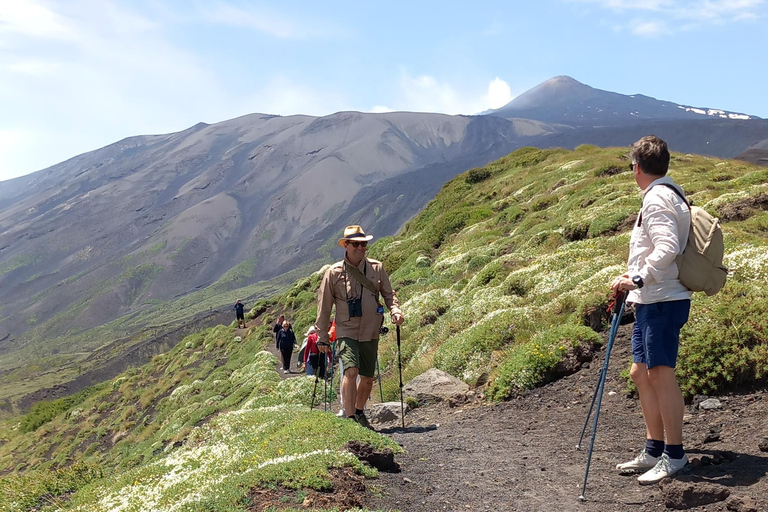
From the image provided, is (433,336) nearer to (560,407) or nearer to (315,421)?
(560,407)

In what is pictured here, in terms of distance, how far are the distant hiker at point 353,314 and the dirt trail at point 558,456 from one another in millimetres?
1105

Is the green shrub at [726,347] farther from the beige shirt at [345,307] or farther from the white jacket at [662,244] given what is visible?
the beige shirt at [345,307]

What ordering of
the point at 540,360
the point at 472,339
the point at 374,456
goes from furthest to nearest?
the point at 472,339, the point at 540,360, the point at 374,456

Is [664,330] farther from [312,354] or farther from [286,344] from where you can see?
[286,344]

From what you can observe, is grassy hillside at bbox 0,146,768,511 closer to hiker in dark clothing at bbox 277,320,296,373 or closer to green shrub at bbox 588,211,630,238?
green shrub at bbox 588,211,630,238

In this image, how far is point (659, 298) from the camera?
550 centimetres

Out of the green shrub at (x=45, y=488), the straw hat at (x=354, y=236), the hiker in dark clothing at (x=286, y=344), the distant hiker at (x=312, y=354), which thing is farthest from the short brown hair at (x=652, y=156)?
the hiker in dark clothing at (x=286, y=344)

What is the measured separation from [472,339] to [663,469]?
280 inches

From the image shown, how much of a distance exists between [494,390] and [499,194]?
89.5ft

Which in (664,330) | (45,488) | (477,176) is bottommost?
(45,488)

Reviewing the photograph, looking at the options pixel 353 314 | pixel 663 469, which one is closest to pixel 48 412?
pixel 353 314

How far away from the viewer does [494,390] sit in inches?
423

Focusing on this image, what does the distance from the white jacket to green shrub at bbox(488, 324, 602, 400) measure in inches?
200

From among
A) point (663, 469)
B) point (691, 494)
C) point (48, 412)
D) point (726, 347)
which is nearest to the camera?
point (691, 494)
